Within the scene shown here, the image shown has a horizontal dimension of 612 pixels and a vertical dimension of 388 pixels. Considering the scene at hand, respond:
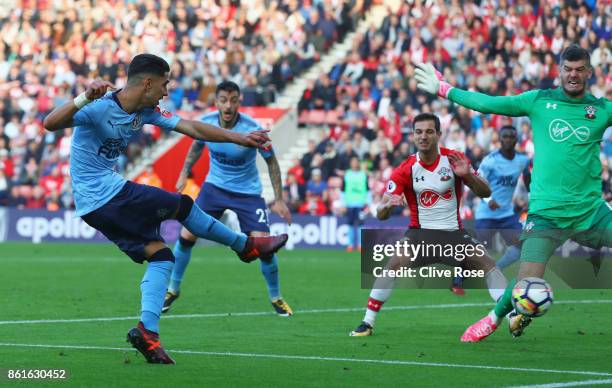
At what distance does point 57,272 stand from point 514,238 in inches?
302

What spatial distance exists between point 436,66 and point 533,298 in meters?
21.2

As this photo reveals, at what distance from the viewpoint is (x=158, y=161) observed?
33.0 metres

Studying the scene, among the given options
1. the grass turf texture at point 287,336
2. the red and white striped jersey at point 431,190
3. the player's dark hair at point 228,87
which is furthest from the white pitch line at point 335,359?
the player's dark hair at point 228,87

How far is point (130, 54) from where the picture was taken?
118 feet

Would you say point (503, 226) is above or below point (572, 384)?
below

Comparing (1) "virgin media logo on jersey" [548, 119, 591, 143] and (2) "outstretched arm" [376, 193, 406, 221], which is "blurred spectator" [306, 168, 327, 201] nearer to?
(2) "outstretched arm" [376, 193, 406, 221]

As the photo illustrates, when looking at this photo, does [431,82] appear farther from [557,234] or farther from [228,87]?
[228,87]

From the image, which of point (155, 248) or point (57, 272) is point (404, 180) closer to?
point (155, 248)

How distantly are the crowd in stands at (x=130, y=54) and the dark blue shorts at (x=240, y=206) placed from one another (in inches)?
723

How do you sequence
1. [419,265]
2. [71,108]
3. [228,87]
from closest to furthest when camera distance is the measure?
1. [71,108]
2. [419,265]
3. [228,87]

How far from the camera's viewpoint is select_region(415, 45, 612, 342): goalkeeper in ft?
33.0

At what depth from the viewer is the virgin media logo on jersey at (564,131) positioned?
10.1m

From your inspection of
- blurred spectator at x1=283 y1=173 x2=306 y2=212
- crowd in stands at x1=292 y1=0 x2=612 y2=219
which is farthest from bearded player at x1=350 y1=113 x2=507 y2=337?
blurred spectator at x1=283 y1=173 x2=306 y2=212

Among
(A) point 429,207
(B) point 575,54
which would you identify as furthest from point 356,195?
(B) point 575,54
